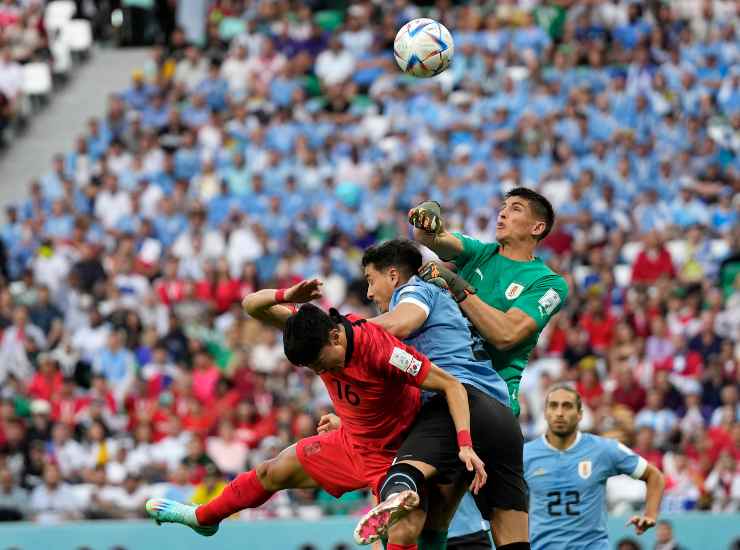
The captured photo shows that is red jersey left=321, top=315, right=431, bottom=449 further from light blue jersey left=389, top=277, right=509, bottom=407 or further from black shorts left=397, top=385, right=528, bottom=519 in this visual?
light blue jersey left=389, top=277, right=509, bottom=407

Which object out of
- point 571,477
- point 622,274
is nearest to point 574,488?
point 571,477

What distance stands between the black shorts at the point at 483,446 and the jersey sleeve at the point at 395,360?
1.11 ft

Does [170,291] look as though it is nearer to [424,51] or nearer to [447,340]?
[424,51]

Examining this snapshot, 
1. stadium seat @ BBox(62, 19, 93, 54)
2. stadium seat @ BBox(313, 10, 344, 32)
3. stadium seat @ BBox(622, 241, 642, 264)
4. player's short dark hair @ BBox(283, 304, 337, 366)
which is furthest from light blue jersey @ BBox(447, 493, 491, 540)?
stadium seat @ BBox(62, 19, 93, 54)

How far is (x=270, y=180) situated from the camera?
20.4m

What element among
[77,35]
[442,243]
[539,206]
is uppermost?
[77,35]

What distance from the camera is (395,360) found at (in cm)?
782

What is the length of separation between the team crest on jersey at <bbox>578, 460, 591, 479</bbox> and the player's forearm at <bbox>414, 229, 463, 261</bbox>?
91.2 inches

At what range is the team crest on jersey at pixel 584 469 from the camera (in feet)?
34.7

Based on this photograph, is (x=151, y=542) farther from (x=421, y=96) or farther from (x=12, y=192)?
(x=12, y=192)

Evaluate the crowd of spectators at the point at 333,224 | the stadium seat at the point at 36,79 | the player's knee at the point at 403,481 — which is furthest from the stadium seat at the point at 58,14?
the player's knee at the point at 403,481

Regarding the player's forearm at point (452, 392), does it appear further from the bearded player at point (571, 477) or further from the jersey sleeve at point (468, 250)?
the bearded player at point (571, 477)

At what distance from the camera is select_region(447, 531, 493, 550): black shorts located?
945 cm

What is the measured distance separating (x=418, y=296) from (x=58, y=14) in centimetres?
1942
